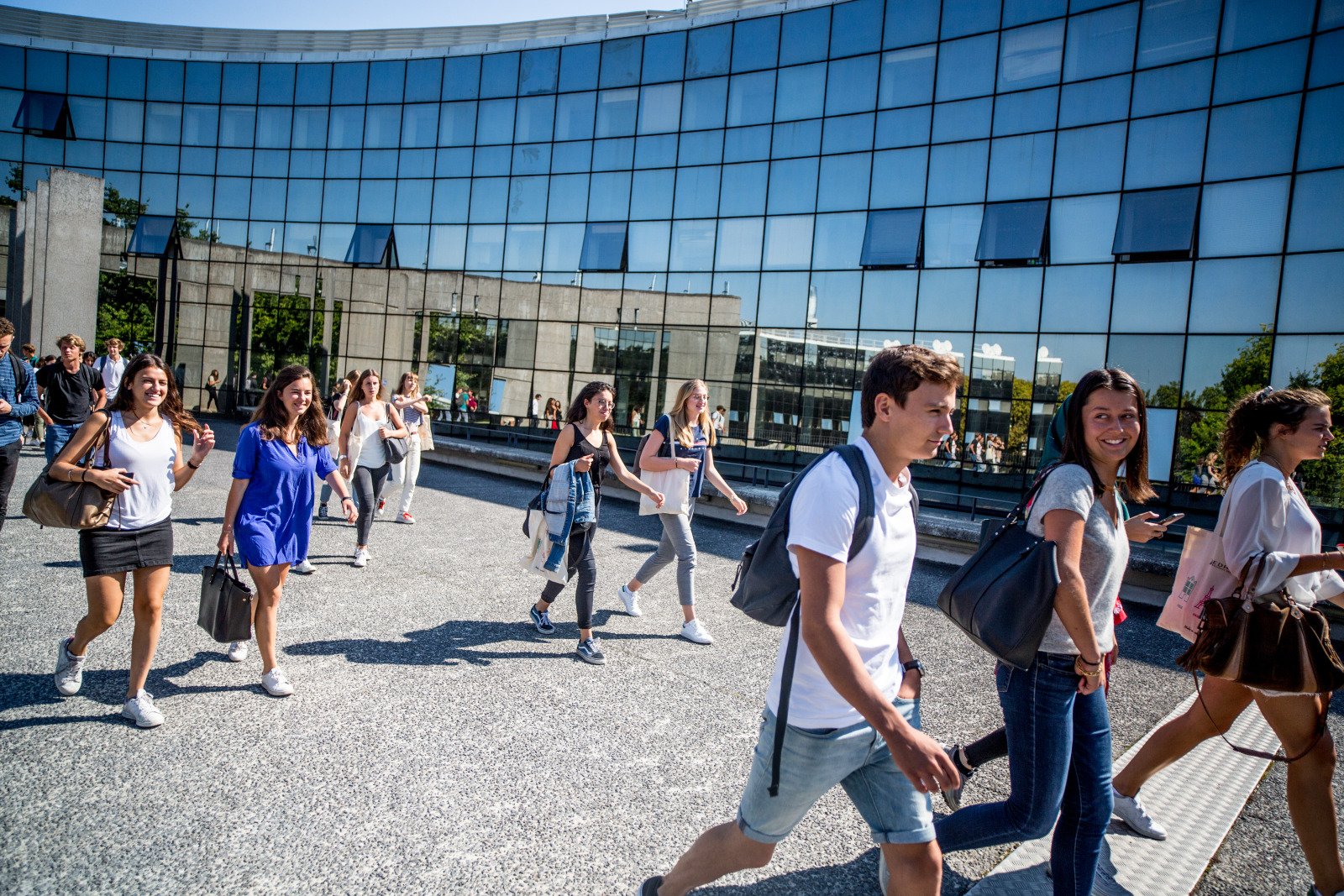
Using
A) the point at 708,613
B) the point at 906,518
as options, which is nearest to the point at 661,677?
the point at 708,613

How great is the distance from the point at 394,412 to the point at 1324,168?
757 inches

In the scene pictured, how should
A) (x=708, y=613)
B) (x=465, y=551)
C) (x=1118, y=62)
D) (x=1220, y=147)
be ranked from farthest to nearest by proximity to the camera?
(x=1118, y=62), (x=1220, y=147), (x=465, y=551), (x=708, y=613)

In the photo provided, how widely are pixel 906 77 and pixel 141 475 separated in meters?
23.7

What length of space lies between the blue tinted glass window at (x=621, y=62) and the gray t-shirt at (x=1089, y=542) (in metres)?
28.2

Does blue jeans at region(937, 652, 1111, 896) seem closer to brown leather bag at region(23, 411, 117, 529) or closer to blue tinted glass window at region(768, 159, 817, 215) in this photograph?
brown leather bag at region(23, 411, 117, 529)

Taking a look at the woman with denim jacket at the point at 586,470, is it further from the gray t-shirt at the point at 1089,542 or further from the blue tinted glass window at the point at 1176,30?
the blue tinted glass window at the point at 1176,30

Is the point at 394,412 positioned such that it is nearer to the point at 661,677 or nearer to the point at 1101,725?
the point at 661,677

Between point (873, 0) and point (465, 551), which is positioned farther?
point (873, 0)

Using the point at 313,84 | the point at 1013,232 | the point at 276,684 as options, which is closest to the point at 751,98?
the point at 1013,232

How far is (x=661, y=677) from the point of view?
504 centimetres

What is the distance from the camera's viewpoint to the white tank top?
3766 mm

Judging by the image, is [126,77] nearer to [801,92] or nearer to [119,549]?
[801,92]

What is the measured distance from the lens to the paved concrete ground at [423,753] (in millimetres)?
2848

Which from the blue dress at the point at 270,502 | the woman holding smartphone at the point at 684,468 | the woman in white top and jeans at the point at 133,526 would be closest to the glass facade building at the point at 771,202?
the woman holding smartphone at the point at 684,468
